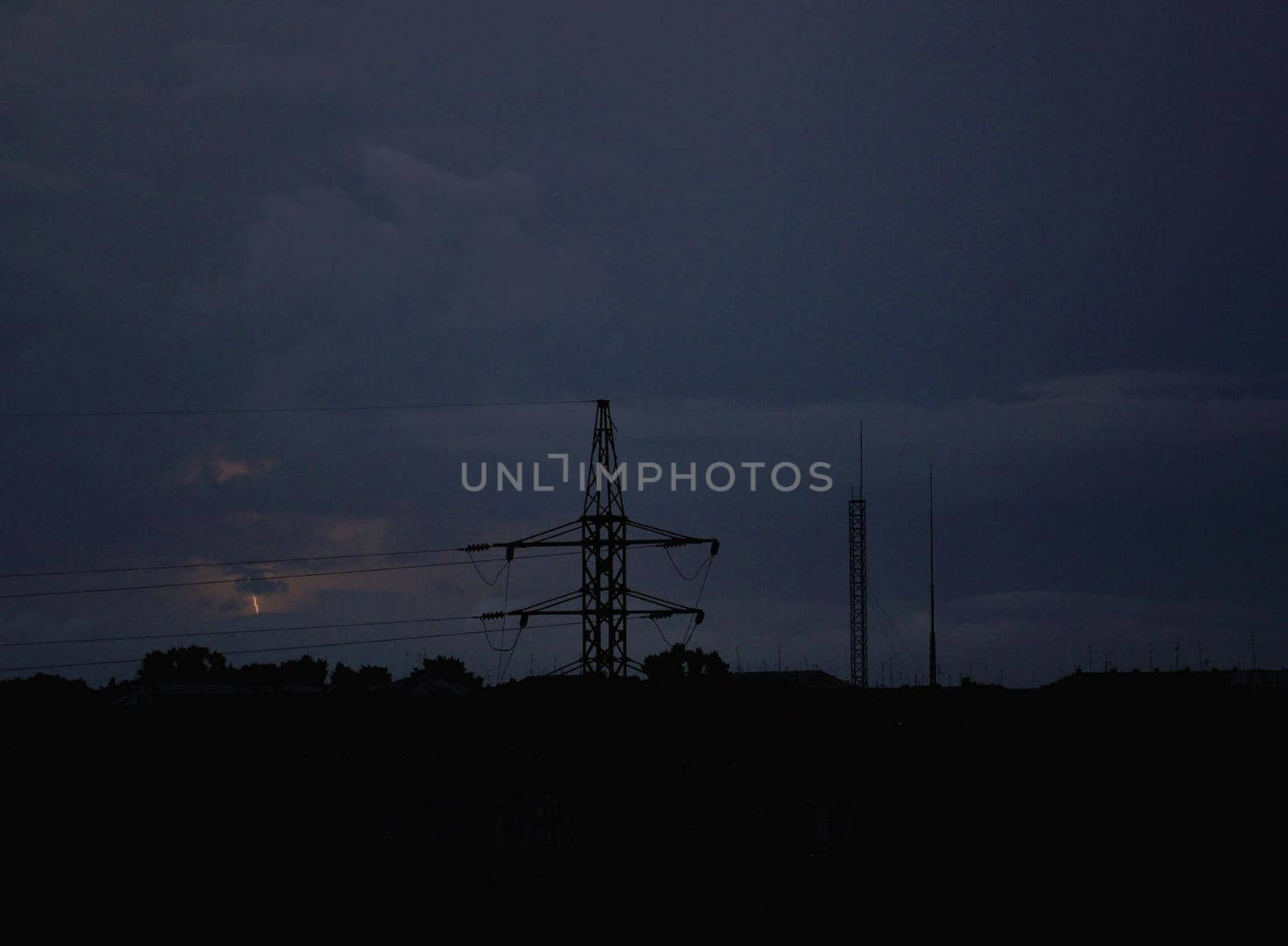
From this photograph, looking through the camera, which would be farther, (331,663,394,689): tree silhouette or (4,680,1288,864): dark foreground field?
(331,663,394,689): tree silhouette

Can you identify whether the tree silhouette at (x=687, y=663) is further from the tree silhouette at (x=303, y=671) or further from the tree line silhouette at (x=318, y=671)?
the tree silhouette at (x=303, y=671)

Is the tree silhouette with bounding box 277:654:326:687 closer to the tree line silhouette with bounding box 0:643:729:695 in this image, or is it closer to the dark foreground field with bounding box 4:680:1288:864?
the tree line silhouette with bounding box 0:643:729:695

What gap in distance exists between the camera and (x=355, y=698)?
58.1 meters

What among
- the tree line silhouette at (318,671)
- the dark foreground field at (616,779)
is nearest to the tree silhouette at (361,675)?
the tree line silhouette at (318,671)

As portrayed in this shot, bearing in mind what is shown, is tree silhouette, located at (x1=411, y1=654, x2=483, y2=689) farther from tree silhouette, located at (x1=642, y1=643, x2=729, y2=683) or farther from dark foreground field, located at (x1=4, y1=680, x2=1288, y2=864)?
dark foreground field, located at (x1=4, y1=680, x2=1288, y2=864)

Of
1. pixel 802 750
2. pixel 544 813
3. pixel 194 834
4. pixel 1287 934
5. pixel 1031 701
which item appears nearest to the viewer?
pixel 1287 934

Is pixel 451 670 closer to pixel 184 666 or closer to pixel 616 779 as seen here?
pixel 184 666

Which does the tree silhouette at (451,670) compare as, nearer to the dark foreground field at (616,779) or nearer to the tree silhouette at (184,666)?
the tree silhouette at (184,666)

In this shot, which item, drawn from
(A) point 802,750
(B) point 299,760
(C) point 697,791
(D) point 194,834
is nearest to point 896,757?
(A) point 802,750

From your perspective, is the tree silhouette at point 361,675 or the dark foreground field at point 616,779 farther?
the tree silhouette at point 361,675

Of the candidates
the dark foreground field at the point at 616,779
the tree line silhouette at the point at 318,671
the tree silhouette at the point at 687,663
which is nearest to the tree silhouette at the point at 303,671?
the tree line silhouette at the point at 318,671

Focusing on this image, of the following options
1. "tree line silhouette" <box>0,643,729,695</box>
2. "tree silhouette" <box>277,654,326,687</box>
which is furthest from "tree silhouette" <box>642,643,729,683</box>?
"tree silhouette" <box>277,654,326,687</box>

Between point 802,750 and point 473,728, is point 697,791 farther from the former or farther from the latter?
point 473,728

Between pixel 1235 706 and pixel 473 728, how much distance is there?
33.0 meters
